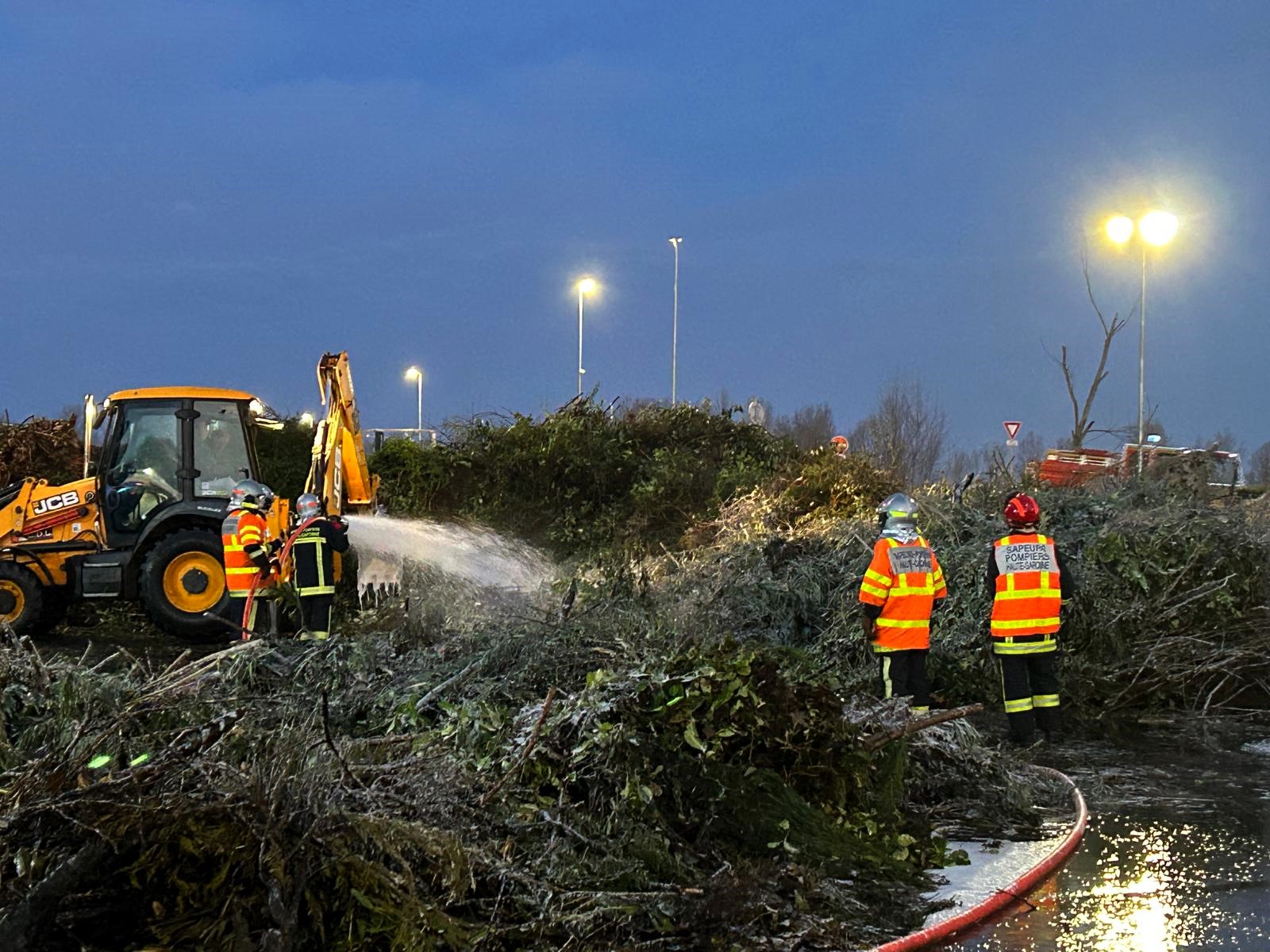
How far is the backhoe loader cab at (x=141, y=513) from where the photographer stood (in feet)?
45.9

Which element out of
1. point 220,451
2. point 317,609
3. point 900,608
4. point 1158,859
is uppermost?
point 220,451

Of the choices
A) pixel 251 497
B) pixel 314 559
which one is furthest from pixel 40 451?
pixel 314 559

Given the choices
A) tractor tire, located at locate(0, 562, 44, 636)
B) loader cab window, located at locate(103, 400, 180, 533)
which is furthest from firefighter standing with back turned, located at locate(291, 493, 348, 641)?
tractor tire, located at locate(0, 562, 44, 636)

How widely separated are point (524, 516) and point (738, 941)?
13689mm

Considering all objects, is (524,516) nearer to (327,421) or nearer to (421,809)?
(327,421)

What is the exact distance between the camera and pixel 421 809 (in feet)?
16.0

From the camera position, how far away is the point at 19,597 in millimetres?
14203

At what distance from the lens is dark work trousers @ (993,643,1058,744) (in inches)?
360

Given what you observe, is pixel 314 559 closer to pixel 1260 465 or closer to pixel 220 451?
pixel 220 451

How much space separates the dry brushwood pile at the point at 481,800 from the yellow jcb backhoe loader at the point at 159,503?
726cm

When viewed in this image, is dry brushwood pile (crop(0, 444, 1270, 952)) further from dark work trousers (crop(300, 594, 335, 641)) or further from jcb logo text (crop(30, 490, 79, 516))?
jcb logo text (crop(30, 490, 79, 516))

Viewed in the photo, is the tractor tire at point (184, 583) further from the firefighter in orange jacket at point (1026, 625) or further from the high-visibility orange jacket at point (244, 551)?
the firefighter in orange jacket at point (1026, 625)

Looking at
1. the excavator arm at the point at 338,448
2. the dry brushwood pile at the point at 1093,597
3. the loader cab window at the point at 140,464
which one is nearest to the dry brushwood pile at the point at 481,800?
the dry brushwood pile at the point at 1093,597

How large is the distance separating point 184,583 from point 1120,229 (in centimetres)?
1537
